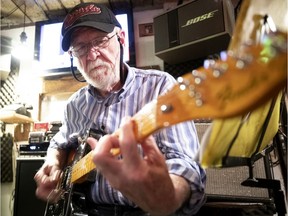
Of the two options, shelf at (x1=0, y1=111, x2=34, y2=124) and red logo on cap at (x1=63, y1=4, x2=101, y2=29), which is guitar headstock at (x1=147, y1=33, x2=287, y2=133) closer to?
red logo on cap at (x1=63, y1=4, x2=101, y2=29)

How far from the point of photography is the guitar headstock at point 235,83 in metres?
0.33

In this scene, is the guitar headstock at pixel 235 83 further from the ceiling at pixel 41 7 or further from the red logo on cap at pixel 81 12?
the ceiling at pixel 41 7

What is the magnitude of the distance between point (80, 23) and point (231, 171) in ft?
3.59

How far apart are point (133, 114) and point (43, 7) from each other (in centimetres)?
215

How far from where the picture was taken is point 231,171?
1396mm

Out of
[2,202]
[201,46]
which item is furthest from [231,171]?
[2,202]

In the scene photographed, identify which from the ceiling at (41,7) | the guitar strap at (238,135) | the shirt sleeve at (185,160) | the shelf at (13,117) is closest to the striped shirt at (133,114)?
the shirt sleeve at (185,160)

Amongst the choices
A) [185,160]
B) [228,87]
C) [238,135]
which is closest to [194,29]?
[185,160]

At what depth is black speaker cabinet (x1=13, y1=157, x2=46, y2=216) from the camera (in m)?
1.82

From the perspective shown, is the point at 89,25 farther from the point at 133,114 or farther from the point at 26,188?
the point at 26,188

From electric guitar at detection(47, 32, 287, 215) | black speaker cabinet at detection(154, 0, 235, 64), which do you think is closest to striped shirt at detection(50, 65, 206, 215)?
electric guitar at detection(47, 32, 287, 215)

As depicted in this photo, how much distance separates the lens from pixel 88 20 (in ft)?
3.60

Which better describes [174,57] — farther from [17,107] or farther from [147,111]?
[147,111]

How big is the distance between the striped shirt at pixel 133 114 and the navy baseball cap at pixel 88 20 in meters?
0.23
